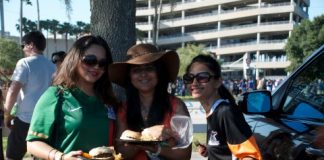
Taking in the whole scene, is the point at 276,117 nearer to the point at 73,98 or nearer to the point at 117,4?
the point at 73,98

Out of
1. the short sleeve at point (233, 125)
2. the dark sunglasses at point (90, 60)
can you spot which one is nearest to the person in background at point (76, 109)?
the dark sunglasses at point (90, 60)

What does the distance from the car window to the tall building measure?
54.2 m

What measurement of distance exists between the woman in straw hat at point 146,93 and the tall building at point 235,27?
179 feet

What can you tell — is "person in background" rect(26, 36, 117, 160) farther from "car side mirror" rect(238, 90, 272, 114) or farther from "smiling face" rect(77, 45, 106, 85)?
"car side mirror" rect(238, 90, 272, 114)

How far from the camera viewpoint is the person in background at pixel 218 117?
89.0 inches

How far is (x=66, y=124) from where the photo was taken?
231 cm

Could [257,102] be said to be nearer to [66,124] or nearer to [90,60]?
[90,60]

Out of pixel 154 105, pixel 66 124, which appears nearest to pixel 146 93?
pixel 154 105

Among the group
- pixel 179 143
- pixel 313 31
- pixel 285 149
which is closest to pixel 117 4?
pixel 179 143

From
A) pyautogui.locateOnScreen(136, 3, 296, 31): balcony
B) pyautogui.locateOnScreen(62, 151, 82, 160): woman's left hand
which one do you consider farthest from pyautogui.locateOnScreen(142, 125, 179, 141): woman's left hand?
pyautogui.locateOnScreen(136, 3, 296, 31): balcony

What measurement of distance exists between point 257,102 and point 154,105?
71 centimetres

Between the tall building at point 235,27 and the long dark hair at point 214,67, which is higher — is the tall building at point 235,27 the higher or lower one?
the higher one

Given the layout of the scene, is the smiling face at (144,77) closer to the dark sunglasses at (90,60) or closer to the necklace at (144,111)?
the necklace at (144,111)

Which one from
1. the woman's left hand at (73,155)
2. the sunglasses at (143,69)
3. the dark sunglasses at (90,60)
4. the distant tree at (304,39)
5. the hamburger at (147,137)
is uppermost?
the distant tree at (304,39)
